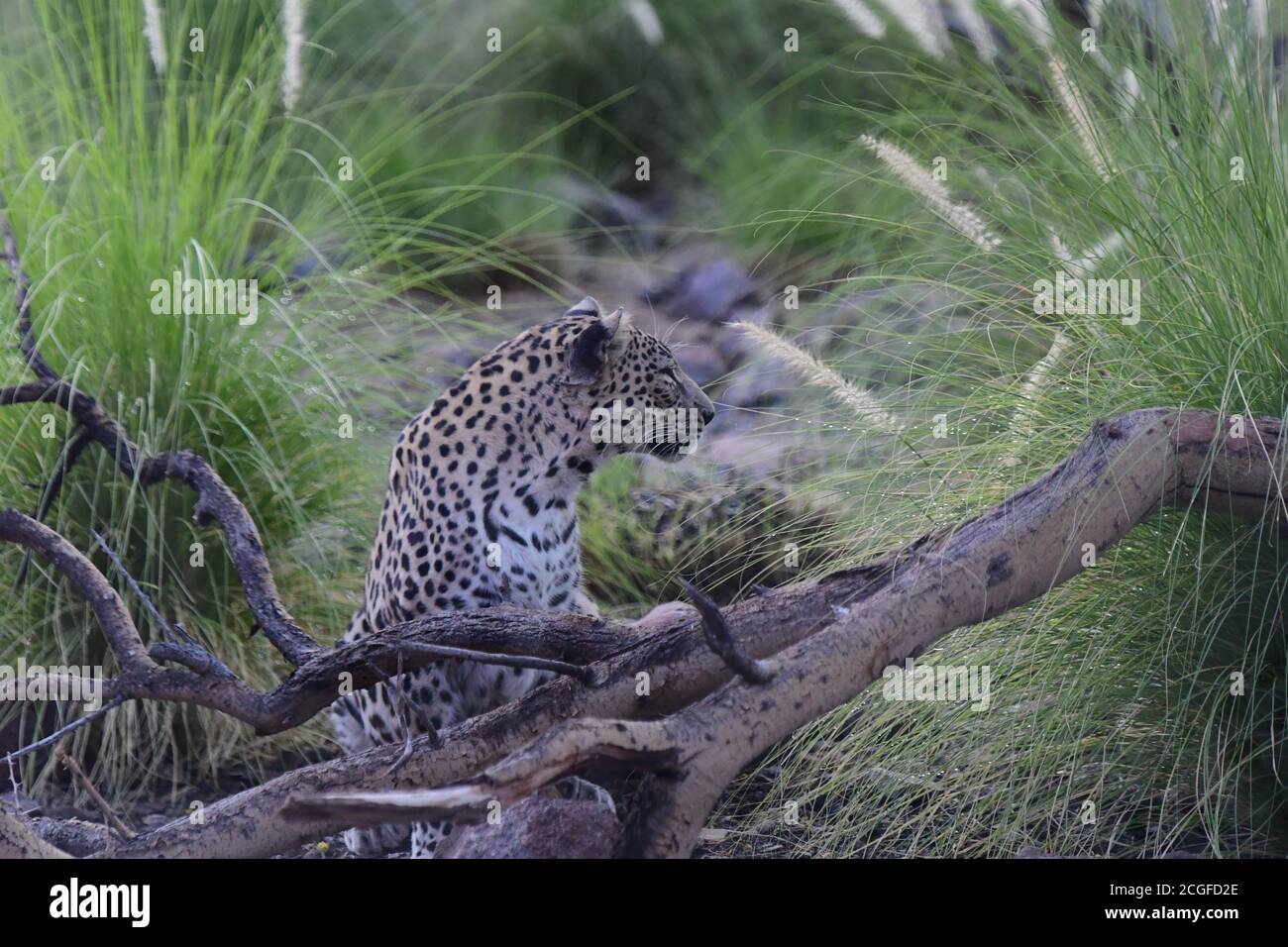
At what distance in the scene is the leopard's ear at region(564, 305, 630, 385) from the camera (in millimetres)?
3682

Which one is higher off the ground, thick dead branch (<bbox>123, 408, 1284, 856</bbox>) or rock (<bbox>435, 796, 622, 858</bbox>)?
thick dead branch (<bbox>123, 408, 1284, 856</bbox>)

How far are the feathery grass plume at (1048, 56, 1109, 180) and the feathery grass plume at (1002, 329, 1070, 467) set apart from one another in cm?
54

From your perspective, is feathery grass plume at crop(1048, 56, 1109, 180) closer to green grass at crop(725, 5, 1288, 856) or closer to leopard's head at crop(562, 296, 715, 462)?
green grass at crop(725, 5, 1288, 856)

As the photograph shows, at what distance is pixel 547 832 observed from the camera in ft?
10.3

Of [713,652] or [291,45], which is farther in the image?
[291,45]

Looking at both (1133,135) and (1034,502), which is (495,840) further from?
(1133,135)

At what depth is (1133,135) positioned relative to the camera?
148 inches

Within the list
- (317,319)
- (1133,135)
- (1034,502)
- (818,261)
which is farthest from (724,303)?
(1034,502)

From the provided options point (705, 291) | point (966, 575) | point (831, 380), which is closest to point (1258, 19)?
point (831, 380)

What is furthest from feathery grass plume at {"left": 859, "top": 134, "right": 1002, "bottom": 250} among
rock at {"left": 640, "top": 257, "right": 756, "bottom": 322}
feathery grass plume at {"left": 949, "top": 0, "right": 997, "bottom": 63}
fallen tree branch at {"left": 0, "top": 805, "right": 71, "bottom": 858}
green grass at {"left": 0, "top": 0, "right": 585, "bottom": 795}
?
rock at {"left": 640, "top": 257, "right": 756, "bottom": 322}

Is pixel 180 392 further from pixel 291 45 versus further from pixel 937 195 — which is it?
pixel 937 195

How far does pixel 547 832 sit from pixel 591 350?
4.00ft

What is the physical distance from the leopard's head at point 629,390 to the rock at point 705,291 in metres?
2.77
